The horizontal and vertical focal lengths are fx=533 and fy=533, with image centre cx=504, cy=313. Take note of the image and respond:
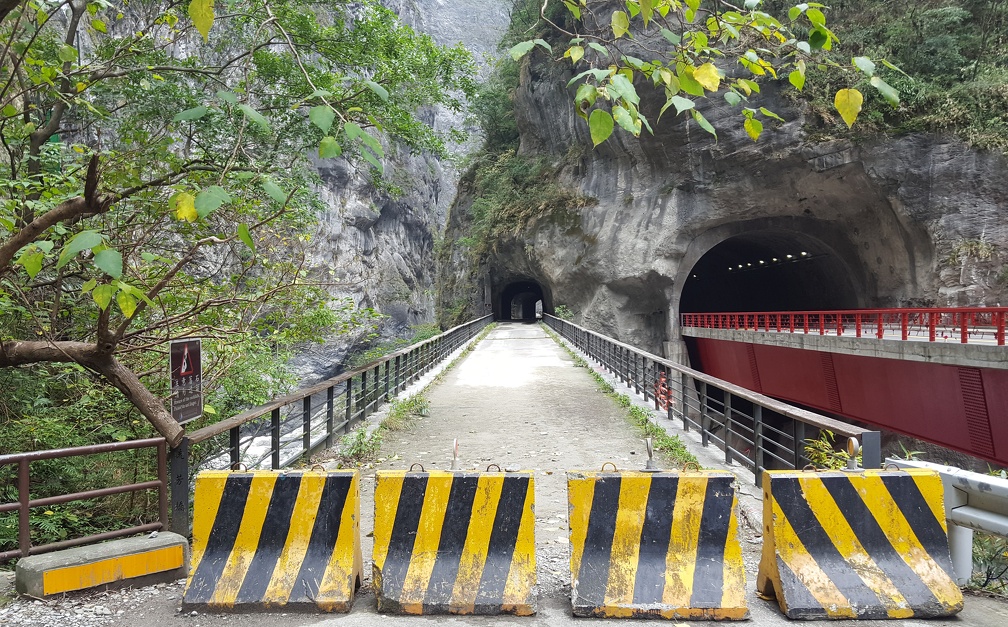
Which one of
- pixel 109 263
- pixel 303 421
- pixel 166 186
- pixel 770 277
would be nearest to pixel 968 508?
pixel 109 263

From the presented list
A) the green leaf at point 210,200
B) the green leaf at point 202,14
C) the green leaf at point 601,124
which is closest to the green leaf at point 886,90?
the green leaf at point 601,124

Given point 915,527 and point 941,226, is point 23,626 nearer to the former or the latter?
point 915,527

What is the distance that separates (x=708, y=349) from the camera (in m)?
24.2

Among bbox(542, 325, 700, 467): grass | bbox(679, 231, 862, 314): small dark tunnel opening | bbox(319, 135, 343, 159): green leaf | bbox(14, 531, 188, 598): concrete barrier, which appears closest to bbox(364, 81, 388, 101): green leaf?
bbox(319, 135, 343, 159): green leaf

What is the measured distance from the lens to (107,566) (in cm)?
339

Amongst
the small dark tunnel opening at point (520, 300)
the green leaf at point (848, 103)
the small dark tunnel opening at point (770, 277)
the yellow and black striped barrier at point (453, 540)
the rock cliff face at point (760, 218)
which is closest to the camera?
the green leaf at point (848, 103)

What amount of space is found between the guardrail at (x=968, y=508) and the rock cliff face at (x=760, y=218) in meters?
19.1

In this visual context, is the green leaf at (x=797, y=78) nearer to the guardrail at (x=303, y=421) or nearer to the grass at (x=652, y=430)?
the guardrail at (x=303, y=421)

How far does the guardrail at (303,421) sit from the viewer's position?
12.8 ft

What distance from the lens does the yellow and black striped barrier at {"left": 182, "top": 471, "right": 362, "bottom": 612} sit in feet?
10.6

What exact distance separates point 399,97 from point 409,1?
61277mm

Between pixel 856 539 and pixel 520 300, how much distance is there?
61.1m

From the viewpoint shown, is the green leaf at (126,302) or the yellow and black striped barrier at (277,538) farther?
the yellow and black striped barrier at (277,538)

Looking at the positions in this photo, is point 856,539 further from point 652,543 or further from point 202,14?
point 202,14
